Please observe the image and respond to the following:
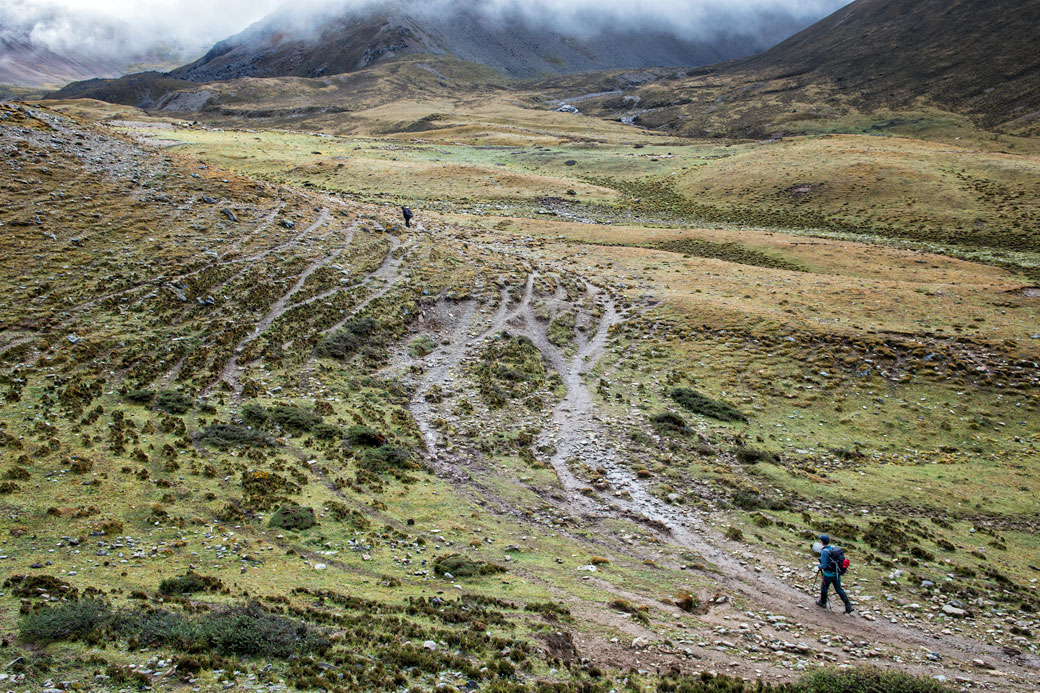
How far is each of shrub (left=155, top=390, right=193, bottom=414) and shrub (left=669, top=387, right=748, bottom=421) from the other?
2514 cm

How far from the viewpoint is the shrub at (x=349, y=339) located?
109 feet

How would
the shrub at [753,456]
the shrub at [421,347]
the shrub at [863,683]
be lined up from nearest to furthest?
the shrub at [863,683], the shrub at [753,456], the shrub at [421,347]

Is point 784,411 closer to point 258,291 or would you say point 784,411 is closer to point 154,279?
point 258,291

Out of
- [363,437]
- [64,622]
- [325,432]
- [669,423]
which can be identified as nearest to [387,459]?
[363,437]

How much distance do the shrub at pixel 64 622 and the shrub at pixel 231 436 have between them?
10.5m

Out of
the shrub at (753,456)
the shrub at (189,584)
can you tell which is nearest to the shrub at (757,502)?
the shrub at (753,456)

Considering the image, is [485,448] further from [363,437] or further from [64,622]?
[64,622]

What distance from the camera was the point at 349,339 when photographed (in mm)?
34594

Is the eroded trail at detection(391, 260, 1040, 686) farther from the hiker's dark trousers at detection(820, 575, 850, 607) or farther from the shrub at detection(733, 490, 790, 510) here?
the shrub at detection(733, 490, 790, 510)

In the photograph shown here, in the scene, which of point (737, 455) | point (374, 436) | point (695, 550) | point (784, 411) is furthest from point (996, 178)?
point (374, 436)

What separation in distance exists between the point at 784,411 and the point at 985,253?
153 ft

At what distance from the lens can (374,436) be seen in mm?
25531

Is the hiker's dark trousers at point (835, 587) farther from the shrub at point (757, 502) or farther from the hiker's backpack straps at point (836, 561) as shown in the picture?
the shrub at point (757, 502)

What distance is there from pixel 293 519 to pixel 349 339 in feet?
56.3
